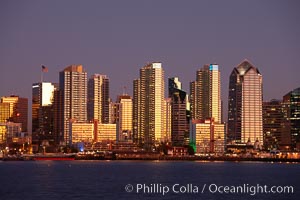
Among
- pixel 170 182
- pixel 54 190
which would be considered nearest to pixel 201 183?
pixel 170 182

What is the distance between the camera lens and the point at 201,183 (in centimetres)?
10769

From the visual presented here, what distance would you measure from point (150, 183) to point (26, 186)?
16854 mm

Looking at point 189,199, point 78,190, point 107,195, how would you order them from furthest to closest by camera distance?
point 78,190, point 107,195, point 189,199

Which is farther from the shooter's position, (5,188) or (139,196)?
(5,188)

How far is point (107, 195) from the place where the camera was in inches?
3354

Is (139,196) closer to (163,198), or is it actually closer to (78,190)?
(163,198)

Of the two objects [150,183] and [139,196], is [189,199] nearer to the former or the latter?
[139,196]

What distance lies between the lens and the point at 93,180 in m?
113

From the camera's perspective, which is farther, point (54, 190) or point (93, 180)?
point (93, 180)

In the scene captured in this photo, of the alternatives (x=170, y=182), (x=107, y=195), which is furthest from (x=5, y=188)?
(x=170, y=182)

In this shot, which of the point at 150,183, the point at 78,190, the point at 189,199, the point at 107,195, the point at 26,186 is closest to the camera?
the point at 189,199

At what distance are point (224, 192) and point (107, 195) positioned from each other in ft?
43.9

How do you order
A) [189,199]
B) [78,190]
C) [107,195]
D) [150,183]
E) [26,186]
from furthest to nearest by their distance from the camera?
[150,183], [26,186], [78,190], [107,195], [189,199]

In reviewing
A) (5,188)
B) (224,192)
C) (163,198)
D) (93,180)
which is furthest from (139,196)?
(93,180)
